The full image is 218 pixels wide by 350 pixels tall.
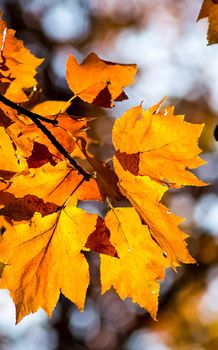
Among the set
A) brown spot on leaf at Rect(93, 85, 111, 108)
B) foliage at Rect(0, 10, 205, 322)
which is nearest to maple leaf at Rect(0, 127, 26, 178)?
foliage at Rect(0, 10, 205, 322)

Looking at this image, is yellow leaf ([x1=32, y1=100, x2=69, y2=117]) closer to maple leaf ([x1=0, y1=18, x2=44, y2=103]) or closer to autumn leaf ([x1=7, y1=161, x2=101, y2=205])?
maple leaf ([x1=0, y1=18, x2=44, y2=103])

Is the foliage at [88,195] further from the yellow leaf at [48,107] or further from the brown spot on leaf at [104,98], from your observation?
the yellow leaf at [48,107]

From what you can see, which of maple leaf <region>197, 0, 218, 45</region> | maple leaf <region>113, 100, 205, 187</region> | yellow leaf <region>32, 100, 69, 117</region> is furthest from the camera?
yellow leaf <region>32, 100, 69, 117</region>

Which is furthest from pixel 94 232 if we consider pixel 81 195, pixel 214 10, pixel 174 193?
pixel 174 193

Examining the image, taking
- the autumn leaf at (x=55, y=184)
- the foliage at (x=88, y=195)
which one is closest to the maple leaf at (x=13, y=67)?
the foliage at (x=88, y=195)

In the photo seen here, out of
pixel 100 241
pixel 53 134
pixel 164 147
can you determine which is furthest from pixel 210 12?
pixel 100 241

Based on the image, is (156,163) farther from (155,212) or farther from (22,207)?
(22,207)

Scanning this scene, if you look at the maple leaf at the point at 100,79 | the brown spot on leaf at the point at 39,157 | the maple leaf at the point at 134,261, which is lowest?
the maple leaf at the point at 134,261
